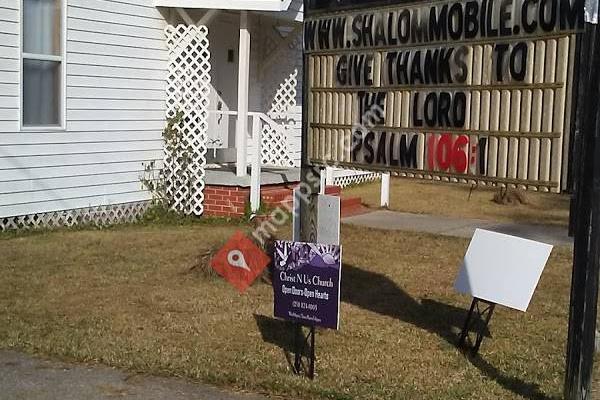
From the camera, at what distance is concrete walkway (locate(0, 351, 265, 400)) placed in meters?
5.44

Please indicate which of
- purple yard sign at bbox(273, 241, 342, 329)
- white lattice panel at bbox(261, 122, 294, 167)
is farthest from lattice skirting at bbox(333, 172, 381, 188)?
purple yard sign at bbox(273, 241, 342, 329)

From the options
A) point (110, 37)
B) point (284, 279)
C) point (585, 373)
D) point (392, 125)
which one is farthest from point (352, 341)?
point (110, 37)

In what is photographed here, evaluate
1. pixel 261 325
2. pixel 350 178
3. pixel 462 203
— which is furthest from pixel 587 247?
pixel 350 178

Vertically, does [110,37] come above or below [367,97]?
above

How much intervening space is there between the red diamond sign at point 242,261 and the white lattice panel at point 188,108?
449 cm

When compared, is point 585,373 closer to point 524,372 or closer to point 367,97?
point 524,372

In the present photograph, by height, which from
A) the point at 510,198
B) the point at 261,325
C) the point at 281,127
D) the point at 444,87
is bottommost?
the point at 261,325

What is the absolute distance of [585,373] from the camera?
5.04 meters

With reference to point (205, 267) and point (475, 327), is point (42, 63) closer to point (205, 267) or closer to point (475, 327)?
point (205, 267)

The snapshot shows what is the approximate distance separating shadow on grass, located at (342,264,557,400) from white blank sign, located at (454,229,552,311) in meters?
0.48

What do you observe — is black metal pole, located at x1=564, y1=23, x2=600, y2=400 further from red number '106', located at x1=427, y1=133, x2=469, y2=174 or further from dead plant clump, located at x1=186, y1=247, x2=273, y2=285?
dead plant clump, located at x1=186, y1=247, x2=273, y2=285

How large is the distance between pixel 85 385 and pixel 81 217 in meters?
6.39

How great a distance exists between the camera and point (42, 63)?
11.0 metres

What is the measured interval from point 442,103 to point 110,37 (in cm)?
670
